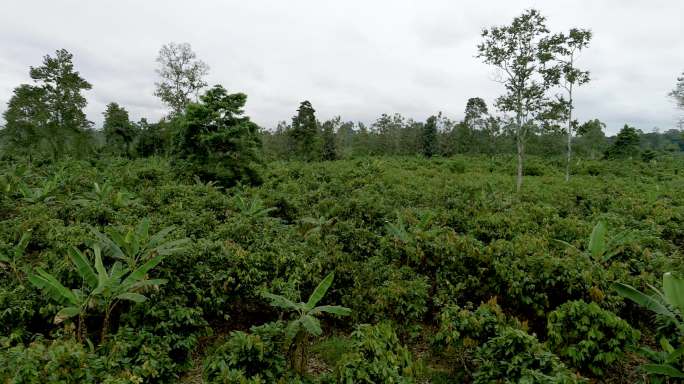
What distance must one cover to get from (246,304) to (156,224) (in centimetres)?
372

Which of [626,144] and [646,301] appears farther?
[626,144]

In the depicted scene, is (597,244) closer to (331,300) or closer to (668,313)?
(668,313)

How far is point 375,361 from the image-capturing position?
4.04m

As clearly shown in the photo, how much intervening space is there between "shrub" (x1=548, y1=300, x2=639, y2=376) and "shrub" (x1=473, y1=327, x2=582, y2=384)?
786mm

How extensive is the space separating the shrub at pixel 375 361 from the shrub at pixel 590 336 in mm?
2222

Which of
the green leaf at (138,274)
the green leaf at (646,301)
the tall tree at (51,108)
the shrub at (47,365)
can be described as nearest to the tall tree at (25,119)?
the tall tree at (51,108)

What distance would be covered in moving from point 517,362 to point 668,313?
7.13ft

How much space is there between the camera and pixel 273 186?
53.9 feet

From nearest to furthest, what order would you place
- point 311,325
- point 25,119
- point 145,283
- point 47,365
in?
point 47,365, point 311,325, point 145,283, point 25,119

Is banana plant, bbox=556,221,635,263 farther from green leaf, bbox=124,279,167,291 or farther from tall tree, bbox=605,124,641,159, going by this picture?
tall tree, bbox=605,124,641,159

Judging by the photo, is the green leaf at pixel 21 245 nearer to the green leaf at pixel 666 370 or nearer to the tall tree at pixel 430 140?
the green leaf at pixel 666 370

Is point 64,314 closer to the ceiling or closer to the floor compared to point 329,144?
closer to the floor

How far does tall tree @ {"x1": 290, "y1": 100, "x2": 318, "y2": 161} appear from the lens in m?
36.4

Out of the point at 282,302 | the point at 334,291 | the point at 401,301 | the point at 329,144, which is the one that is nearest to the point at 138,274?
the point at 282,302
